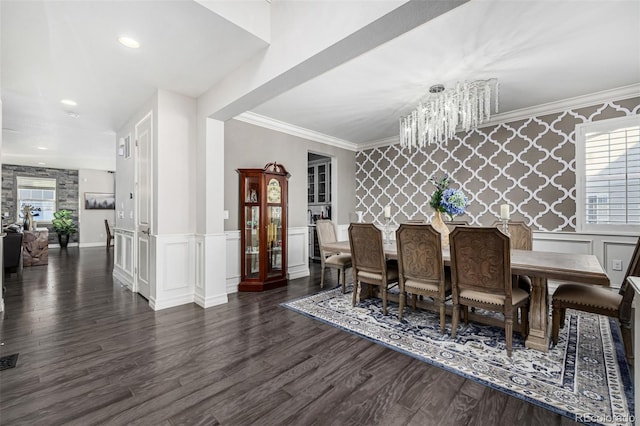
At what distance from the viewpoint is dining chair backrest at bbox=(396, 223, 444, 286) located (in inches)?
101

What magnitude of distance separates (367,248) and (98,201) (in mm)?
10572

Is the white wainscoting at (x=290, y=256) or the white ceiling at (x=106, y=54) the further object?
the white wainscoting at (x=290, y=256)

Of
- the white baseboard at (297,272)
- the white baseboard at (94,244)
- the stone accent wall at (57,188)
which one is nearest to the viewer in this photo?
the white baseboard at (297,272)

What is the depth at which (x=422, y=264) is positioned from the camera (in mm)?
2697

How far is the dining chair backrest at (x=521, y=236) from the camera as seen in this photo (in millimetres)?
3297

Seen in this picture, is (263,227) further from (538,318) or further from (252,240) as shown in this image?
(538,318)

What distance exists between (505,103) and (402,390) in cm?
396

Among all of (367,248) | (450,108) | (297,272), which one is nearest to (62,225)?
(297,272)

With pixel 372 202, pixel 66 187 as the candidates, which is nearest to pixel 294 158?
pixel 372 202

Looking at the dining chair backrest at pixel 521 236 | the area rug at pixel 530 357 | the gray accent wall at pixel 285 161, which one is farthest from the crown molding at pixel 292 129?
the dining chair backrest at pixel 521 236

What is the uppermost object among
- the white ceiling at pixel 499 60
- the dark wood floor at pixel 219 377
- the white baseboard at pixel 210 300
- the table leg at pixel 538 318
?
the white ceiling at pixel 499 60

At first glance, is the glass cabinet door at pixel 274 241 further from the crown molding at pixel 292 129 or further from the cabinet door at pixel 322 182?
the cabinet door at pixel 322 182

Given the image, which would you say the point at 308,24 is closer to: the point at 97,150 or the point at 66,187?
the point at 97,150

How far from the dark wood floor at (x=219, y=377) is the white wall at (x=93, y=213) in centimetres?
764
